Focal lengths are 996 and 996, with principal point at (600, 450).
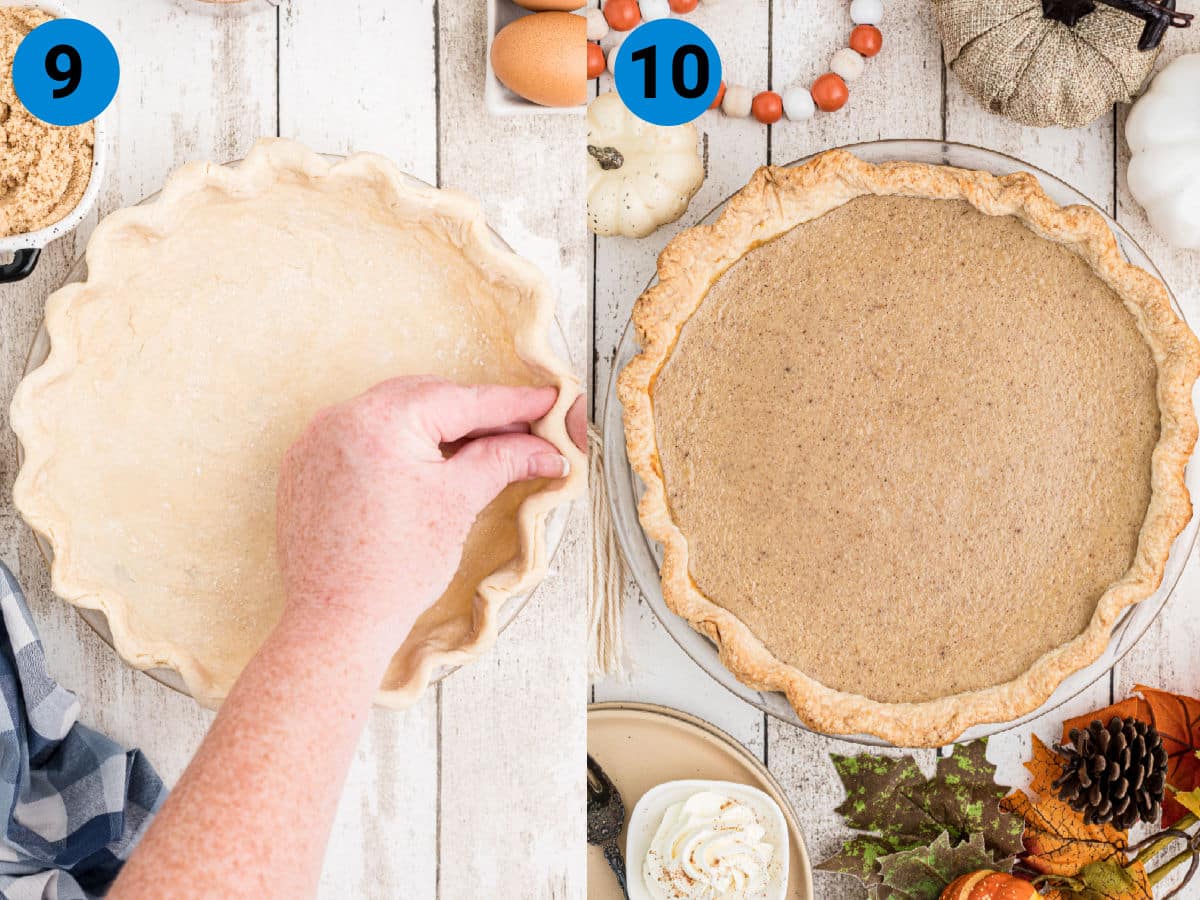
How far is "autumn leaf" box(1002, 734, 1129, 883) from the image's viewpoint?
503 mm

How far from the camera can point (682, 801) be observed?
1.70 ft

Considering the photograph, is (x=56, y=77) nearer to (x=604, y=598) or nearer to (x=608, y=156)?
(x=608, y=156)

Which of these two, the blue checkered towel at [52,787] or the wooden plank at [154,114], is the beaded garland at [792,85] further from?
the blue checkered towel at [52,787]

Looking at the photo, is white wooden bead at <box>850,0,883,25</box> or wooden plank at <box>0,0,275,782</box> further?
wooden plank at <box>0,0,275,782</box>

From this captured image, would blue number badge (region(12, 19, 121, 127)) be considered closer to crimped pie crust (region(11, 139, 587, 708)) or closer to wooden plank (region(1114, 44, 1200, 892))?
crimped pie crust (region(11, 139, 587, 708))

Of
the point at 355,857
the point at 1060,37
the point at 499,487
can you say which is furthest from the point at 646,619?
the point at 1060,37

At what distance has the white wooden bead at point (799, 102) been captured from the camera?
1.57 feet

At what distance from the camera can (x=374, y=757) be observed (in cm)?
59

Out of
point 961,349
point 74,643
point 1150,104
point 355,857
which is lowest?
point 355,857

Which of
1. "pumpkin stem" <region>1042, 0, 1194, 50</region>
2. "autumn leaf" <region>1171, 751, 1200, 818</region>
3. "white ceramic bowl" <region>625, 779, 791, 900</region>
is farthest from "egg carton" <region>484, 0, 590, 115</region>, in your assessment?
"autumn leaf" <region>1171, 751, 1200, 818</region>

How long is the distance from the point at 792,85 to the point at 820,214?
7cm

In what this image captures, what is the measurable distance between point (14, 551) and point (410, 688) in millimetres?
278

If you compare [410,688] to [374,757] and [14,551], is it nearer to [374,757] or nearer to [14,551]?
[374,757]

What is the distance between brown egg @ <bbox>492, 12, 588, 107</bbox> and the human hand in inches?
6.7
